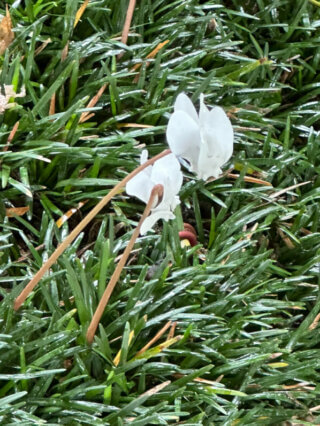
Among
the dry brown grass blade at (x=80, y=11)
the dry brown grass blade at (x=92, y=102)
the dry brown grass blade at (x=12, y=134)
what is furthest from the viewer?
the dry brown grass blade at (x=80, y=11)

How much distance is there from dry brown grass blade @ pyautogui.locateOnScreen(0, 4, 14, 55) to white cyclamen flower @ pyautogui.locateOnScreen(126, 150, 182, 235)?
94 cm

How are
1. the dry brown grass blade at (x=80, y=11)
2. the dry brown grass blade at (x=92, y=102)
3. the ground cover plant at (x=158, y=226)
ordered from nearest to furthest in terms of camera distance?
the ground cover plant at (x=158, y=226), the dry brown grass blade at (x=92, y=102), the dry brown grass blade at (x=80, y=11)

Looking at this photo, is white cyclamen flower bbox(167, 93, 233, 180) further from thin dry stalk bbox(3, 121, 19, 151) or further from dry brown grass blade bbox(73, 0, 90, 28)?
dry brown grass blade bbox(73, 0, 90, 28)

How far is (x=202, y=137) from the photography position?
135 cm

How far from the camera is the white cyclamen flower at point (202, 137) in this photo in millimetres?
1362

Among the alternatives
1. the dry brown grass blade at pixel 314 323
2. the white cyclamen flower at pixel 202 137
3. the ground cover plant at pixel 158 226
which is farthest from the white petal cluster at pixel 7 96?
the dry brown grass blade at pixel 314 323

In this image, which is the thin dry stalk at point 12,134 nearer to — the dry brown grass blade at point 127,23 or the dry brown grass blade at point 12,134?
the dry brown grass blade at point 12,134

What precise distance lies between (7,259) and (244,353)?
0.65m

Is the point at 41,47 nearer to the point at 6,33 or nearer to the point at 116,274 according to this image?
the point at 6,33

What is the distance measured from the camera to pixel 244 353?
1815 millimetres

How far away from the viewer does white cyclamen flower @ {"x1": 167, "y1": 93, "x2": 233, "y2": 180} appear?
1362 mm

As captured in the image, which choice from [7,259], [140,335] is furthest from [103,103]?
[140,335]

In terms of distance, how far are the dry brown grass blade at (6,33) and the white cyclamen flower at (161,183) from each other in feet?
3.10

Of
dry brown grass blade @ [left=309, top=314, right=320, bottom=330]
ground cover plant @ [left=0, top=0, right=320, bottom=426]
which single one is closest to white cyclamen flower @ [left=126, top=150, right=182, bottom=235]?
ground cover plant @ [left=0, top=0, right=320, bottom=426]
